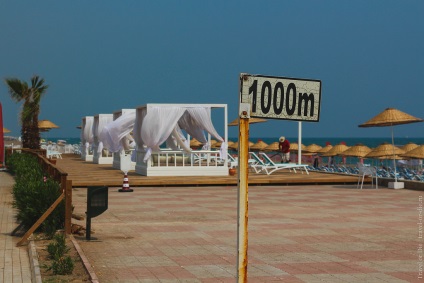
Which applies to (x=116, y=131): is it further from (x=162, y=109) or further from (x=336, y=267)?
(x=336, y=267)

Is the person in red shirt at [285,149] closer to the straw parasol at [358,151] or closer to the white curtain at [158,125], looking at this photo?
the straw parasol at [358,151]

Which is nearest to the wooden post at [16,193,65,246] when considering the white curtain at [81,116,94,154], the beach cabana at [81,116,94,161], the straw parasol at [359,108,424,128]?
the straw parasol at [359,108,424,128]

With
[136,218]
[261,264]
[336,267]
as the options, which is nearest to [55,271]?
[261,264]

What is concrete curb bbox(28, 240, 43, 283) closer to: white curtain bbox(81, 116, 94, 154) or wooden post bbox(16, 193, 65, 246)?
wooden post bbox(16, 193, 65, 246)

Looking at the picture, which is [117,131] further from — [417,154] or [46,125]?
[46,125]

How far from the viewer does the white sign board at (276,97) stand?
4.83 metres

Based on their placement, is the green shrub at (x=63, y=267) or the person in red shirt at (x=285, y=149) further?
the person in red shirt at (x=285, y=149)

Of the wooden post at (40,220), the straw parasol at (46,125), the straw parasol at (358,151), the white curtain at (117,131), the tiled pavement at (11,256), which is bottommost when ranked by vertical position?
the tiled pavement at (11,256)

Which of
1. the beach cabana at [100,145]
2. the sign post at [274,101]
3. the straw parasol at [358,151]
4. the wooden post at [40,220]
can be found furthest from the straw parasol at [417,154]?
the sign post at [274,101]

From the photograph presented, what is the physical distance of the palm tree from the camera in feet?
126

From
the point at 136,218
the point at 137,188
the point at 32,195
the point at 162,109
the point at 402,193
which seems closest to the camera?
the point at 32,195

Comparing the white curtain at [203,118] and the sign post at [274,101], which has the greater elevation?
the white curtain at [203,118]

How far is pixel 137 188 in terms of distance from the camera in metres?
21.7

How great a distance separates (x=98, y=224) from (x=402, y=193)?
1020cm
